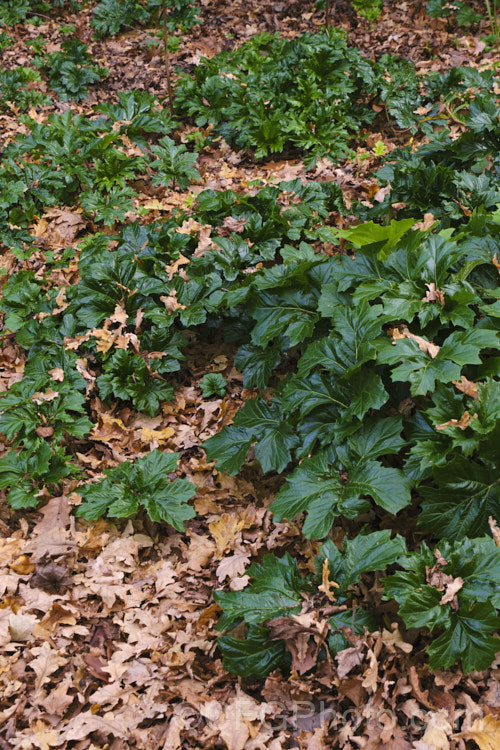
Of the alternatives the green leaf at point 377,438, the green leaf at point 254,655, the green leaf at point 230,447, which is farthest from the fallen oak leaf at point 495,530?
the green leaf at point 230,447

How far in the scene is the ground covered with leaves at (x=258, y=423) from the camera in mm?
2373

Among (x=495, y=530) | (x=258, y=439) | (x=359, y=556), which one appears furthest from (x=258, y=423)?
(x=495, y=530)

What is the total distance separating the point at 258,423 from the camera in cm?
321

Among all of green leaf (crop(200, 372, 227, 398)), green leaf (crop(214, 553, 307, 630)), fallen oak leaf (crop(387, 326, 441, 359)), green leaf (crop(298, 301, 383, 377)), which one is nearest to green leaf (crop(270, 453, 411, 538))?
green leaf (crop(214, 553, 307, 630))

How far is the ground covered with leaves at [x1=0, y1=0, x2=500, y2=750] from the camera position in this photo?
237cm

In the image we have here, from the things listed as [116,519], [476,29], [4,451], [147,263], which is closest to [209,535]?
[116,519]

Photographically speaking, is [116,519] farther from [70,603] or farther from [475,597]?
[475,597]

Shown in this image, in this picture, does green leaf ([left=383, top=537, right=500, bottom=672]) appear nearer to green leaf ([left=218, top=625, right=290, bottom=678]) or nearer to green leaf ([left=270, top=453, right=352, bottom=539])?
green leaf ([left=270, top=453, right=352, bottom=539])

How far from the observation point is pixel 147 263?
4223mm

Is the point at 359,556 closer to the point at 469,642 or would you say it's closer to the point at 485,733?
the point at 469,642

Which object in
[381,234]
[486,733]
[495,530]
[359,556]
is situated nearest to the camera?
[486,733]

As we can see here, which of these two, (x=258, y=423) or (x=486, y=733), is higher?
(x=258, y=423)

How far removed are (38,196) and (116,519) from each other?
3290mm

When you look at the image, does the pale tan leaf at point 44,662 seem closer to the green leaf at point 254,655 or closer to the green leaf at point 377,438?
the green leaf at point 254,655
